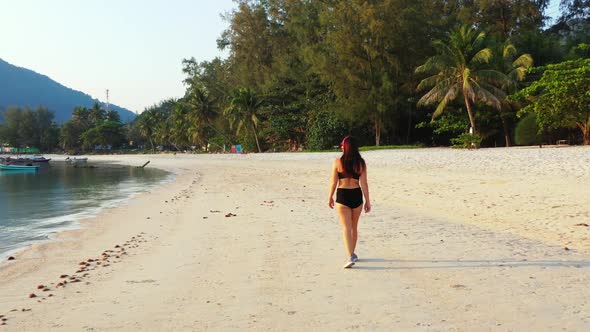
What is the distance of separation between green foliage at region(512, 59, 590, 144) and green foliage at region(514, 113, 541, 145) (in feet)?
9.25

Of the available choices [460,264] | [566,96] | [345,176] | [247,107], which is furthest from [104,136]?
[460,264]

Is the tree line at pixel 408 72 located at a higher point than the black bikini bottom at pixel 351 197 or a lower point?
higher

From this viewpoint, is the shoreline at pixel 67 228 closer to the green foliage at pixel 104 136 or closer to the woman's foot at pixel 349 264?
the woman's foot at pixel 349 264

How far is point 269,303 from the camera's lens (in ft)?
14.1

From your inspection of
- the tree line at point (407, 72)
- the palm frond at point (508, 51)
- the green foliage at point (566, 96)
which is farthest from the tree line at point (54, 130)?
the green foliage at point (566, 96)

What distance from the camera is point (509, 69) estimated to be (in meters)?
30.8

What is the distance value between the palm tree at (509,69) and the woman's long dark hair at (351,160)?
1062 inches

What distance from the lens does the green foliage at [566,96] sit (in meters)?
22.0

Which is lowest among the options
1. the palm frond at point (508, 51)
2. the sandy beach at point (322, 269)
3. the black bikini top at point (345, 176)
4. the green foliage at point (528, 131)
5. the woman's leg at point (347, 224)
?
the sandy beach at point (322, 269)

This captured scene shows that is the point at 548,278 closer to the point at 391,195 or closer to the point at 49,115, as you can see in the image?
the point at 391,195

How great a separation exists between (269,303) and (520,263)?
9.90 feet

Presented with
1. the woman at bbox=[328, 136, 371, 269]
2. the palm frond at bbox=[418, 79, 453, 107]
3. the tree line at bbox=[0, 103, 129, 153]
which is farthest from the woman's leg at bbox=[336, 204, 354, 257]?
the tree line at bbox=[0, 103, 129, 153]

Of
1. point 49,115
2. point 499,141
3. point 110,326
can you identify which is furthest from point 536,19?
point 49,115

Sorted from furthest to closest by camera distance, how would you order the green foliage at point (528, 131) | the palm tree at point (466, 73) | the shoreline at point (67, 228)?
1. the palm tree at point (466, 73)
2. the green foliage at point (528, 131)
3. the shoreline at point (67, 228)
